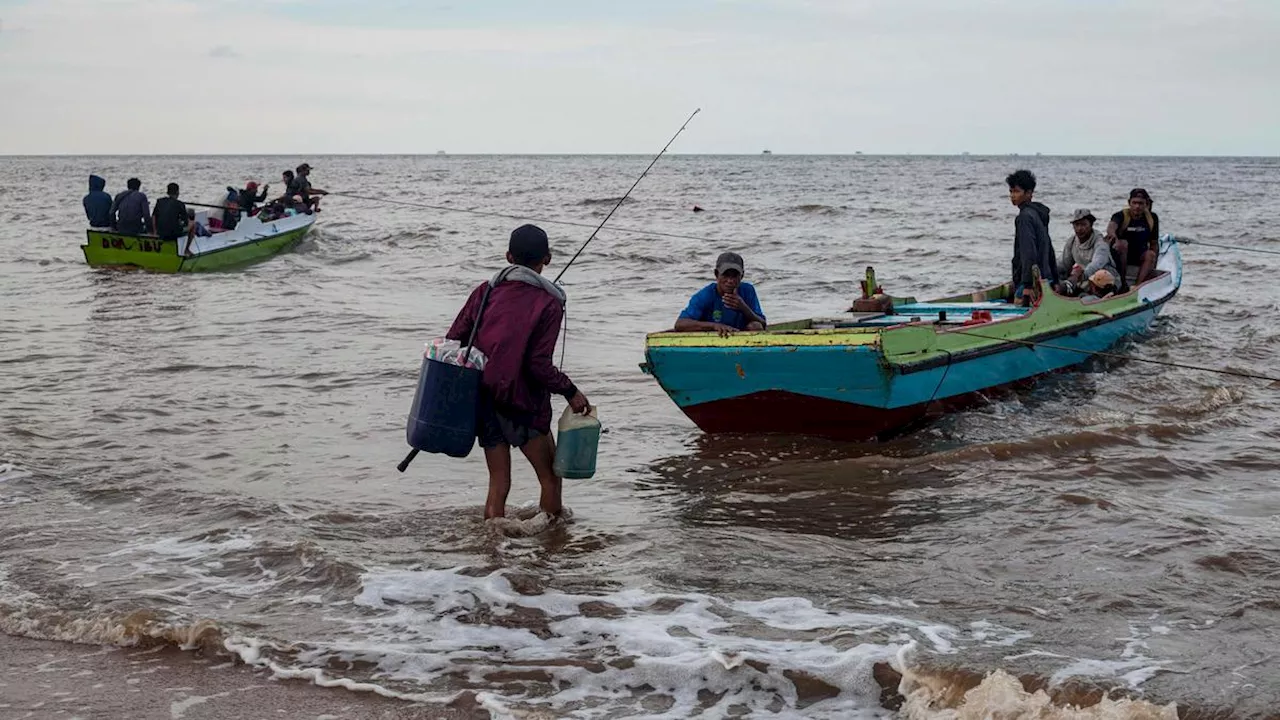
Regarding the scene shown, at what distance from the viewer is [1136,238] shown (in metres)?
13.1

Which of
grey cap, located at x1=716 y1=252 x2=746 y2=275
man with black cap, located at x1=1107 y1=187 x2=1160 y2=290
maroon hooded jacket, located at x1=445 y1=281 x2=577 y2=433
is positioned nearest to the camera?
maroon hooded jacket, located at x1=445 y1=281 x2=577 y2=433

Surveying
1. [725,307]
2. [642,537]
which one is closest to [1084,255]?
[725,307]

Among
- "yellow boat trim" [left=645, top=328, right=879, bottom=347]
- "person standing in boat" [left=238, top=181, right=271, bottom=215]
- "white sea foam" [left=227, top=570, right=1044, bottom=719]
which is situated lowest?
"white sea foam" [left=227, top=570, right=1044, bottom=719]

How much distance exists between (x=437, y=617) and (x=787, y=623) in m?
1.46

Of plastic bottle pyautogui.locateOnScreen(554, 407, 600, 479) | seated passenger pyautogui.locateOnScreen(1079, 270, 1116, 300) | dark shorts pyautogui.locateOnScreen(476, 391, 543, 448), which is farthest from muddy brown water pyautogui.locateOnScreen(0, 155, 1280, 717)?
seated passenger pyautogui.locateOnScreen(1079, 270, 1116, 300)

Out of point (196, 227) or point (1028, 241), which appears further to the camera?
point (196, 227)

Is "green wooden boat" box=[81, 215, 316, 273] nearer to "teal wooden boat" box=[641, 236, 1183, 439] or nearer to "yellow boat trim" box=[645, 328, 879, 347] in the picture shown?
"teal wooden boat" box=[641, 236, 1183, 439]

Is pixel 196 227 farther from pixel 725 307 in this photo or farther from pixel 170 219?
pixel 725 307

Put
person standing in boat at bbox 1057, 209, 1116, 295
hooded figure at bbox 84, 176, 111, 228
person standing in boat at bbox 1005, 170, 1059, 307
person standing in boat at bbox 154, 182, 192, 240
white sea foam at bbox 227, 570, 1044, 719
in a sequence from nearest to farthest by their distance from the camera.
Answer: white sea foam at bbox 227, 570, 1044, 719 < person standing in boat at bbox 1005, 170, 1059, 307 < person standing in boat at bbox 1057, 209, 1116, 295 < person standing in boat at bbox 154, 182, 192, 240 < hooded figure at bbox 84, 176, 111, 228

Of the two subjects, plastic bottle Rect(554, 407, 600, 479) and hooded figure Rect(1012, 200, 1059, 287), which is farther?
hooded figure Rect(1012, 200, 1059, 287)

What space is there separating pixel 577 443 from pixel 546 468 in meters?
0.30

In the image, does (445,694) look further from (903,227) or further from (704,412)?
(903,227)

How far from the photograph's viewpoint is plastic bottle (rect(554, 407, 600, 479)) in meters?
5.89

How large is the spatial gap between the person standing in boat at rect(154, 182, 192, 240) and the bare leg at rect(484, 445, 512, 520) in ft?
49.3
